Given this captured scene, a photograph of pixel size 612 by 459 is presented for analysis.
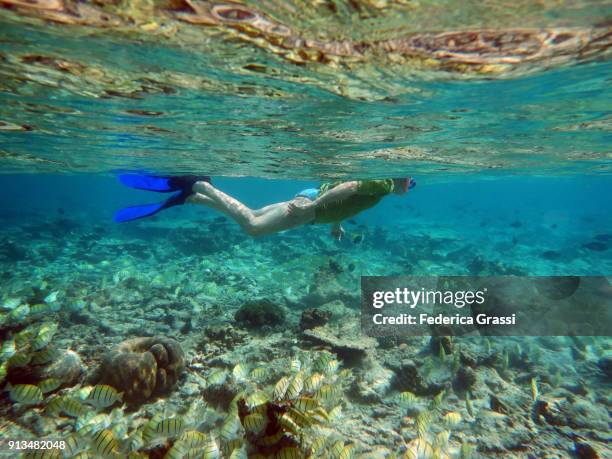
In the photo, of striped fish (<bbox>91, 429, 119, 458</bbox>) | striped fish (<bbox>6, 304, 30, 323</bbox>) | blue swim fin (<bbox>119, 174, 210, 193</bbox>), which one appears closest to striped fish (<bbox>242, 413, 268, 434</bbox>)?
striped fish (<bbox>91, 429, 119, 458</bbox>)

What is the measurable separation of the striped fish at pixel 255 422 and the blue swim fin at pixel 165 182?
26.8ft

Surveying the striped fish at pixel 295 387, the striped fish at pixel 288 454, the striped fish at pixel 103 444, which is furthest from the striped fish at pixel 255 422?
the striped fish at pixel 103 444

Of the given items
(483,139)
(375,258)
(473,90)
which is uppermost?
(473,90)

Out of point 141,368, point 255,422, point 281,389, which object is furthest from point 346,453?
point 141,368

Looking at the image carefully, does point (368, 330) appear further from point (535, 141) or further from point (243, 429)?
point (535, 141)

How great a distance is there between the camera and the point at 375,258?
22.3 meters

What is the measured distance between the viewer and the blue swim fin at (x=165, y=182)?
10.5 m

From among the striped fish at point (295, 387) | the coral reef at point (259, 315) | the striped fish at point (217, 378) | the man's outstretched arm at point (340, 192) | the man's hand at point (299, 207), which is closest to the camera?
the striped fish at point (295, 387)

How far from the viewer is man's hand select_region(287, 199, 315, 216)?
8.62 metres

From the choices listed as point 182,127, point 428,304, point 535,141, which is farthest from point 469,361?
point 182,127

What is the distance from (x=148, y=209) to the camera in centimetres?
1084

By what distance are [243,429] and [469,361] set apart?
664cm

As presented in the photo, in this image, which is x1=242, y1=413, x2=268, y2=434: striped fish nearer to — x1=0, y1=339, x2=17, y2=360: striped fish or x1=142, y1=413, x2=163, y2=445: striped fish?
x1=142, y1=413, x2=163, y2=445: striped fish

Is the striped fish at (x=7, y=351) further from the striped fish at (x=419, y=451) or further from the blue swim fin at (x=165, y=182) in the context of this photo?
the striped fish at (x=419, y=451)
